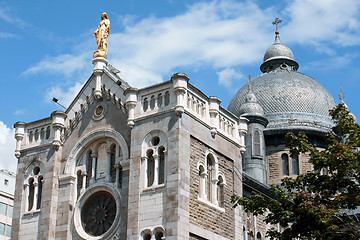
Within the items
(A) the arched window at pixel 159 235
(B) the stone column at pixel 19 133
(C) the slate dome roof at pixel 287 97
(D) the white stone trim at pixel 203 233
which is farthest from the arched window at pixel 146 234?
(C) the slate dome roof at pixel 287 97

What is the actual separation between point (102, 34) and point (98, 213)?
10.3 metres

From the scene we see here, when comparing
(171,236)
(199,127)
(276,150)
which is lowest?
(171,236)

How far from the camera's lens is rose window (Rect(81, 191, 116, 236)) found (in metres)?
33.8

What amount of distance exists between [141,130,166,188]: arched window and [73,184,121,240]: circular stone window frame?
6.67 feet

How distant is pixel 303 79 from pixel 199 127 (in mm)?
29151

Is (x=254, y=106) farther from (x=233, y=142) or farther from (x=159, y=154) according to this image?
(x=159, y=154)

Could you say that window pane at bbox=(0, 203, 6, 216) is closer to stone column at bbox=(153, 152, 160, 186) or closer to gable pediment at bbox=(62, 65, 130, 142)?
gable pediment at bbox=(62, 65, 130, 142)

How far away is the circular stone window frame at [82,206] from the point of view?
32.9 m

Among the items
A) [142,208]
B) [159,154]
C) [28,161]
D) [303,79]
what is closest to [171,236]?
[142,208]

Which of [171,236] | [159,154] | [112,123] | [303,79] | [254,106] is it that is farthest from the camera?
[303,79]

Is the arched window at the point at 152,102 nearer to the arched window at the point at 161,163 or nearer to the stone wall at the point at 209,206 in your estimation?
the arched window at the point at 161,163

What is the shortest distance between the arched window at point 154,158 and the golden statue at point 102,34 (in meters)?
7.23

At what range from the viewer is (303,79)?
60.8 meters

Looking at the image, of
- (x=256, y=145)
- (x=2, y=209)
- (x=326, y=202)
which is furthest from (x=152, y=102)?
(x=2, y=209)
